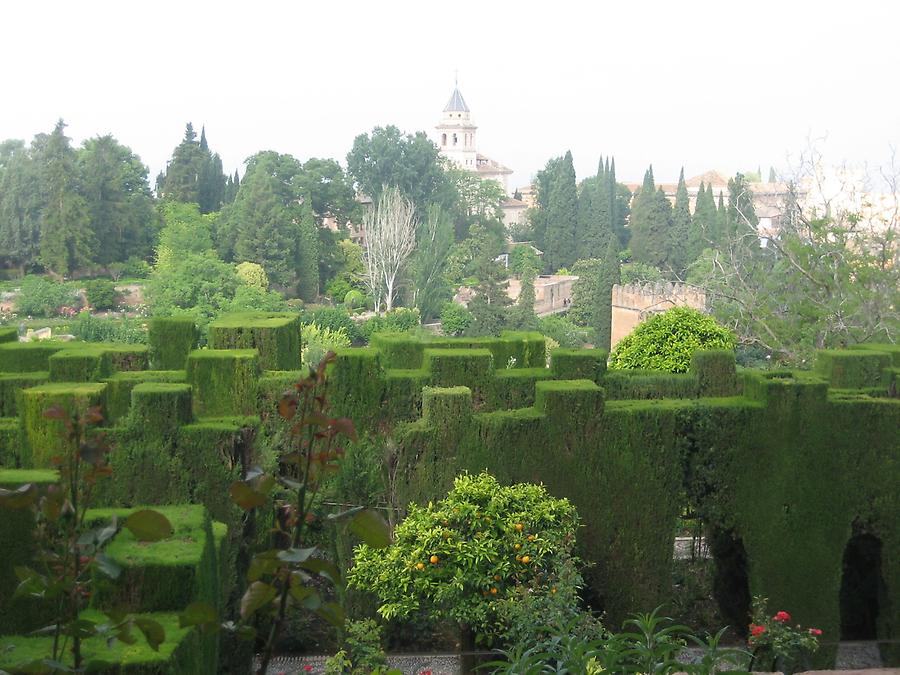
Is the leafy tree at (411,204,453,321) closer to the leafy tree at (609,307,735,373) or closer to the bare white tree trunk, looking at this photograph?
the bare white tree trunk

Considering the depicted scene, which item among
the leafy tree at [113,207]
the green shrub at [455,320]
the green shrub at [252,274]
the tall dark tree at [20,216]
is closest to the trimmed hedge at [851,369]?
the green shrub at [455,320]

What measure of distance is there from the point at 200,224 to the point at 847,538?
49.5 m

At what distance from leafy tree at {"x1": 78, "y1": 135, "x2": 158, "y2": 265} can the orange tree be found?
161 feet

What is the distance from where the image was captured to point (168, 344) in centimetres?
1313

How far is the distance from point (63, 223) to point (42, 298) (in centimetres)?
A: 597

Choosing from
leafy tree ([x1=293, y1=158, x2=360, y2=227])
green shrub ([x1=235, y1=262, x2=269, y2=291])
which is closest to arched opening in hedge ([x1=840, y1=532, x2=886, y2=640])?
green shrub ([x1=235, y1=262, x2=269, y2=291])

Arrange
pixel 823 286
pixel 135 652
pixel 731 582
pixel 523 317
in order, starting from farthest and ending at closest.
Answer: pixel 523 317, pixel 823 286, pixel 731 582, pixel 135 652

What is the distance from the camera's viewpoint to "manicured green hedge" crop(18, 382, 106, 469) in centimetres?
929

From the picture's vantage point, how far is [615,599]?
9875 mm

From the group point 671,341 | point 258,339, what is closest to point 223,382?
point 258,339

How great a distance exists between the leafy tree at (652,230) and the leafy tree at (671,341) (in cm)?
4959

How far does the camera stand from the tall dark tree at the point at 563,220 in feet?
221

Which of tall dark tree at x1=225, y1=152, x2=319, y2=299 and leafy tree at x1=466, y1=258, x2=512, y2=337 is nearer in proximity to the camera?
leafy tree at x1=466, y1=258, x2=512, y2=337

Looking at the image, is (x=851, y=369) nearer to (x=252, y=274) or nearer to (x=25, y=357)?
(x=25, y=357)
